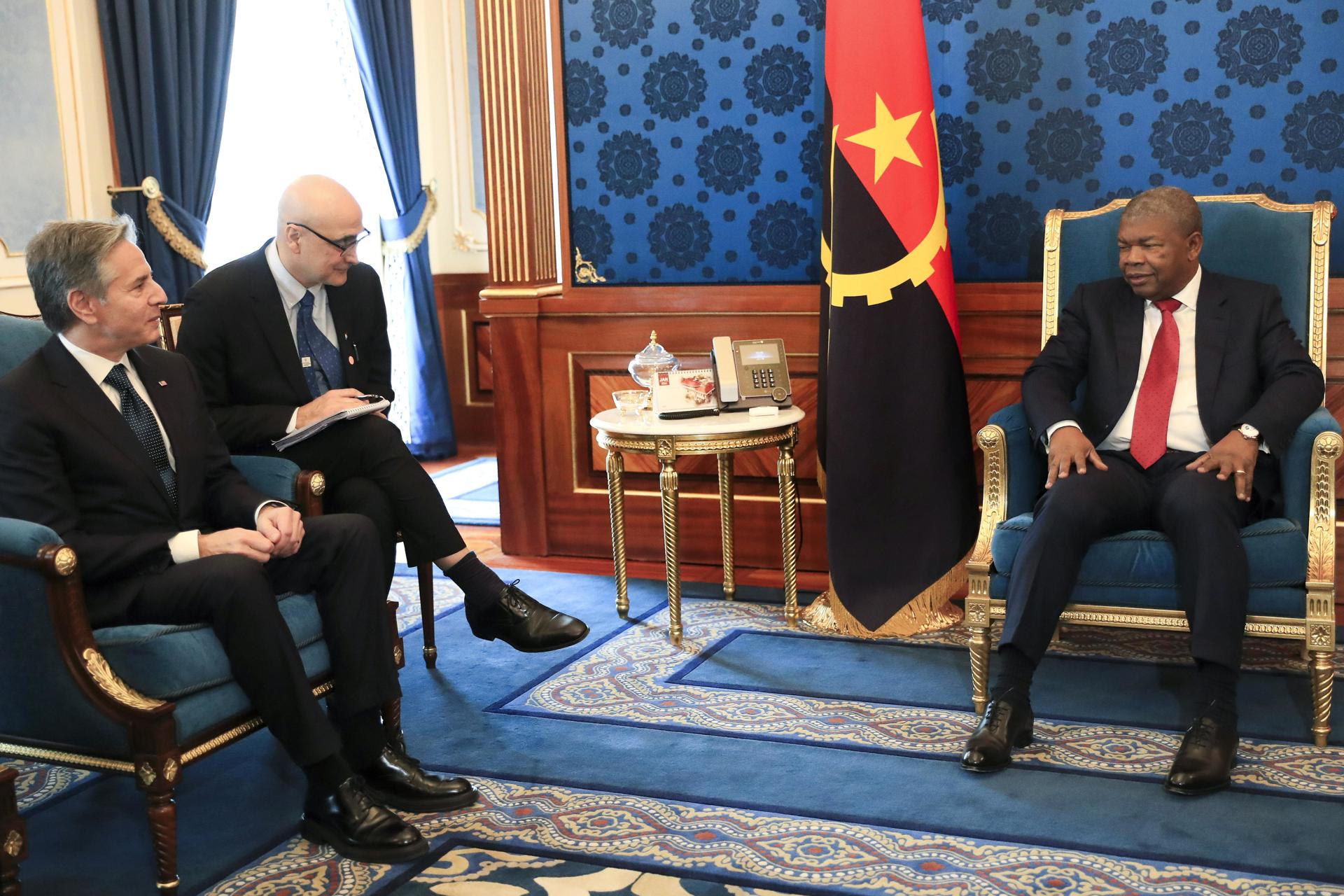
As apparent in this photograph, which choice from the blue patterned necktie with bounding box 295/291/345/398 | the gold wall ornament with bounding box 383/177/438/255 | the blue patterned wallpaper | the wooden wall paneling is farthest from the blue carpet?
the wooden wall paneling

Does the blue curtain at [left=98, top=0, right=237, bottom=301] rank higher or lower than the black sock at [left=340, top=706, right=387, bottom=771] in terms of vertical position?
higher

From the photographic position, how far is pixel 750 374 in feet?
11.8

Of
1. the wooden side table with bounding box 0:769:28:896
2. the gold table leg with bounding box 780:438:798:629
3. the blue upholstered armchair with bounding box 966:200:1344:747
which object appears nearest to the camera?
the wooden side table with bounding box 0:769:28:896

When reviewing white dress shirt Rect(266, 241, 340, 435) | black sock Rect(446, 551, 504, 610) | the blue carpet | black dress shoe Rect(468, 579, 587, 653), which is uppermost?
white dress shirt Rect(266, 241, 340, 435)

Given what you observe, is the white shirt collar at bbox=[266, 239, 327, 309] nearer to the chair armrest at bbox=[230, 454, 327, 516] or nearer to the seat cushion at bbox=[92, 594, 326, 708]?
the chair armrest at bbox=[230, 454, 327, 516]

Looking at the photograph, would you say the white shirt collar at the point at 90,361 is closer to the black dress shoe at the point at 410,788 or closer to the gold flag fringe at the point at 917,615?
the black dress shoe at the point at 410,788

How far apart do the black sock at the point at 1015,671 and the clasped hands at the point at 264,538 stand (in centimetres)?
149

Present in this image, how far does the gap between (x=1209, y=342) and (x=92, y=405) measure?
245 cm

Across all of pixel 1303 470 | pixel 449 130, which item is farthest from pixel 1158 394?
pixel 449 130

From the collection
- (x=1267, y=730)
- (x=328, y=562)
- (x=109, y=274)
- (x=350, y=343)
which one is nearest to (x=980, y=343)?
(x=1267, y=730)

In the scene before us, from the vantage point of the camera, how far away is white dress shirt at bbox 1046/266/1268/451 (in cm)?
295

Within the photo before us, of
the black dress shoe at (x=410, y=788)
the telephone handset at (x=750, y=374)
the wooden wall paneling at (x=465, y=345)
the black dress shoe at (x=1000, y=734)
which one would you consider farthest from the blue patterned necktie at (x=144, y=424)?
the wooden wall paneling at (x=465, y=345)

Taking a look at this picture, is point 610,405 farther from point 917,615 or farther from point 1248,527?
point 1248,527

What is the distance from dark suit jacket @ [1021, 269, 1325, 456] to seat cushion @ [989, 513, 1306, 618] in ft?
0.84
